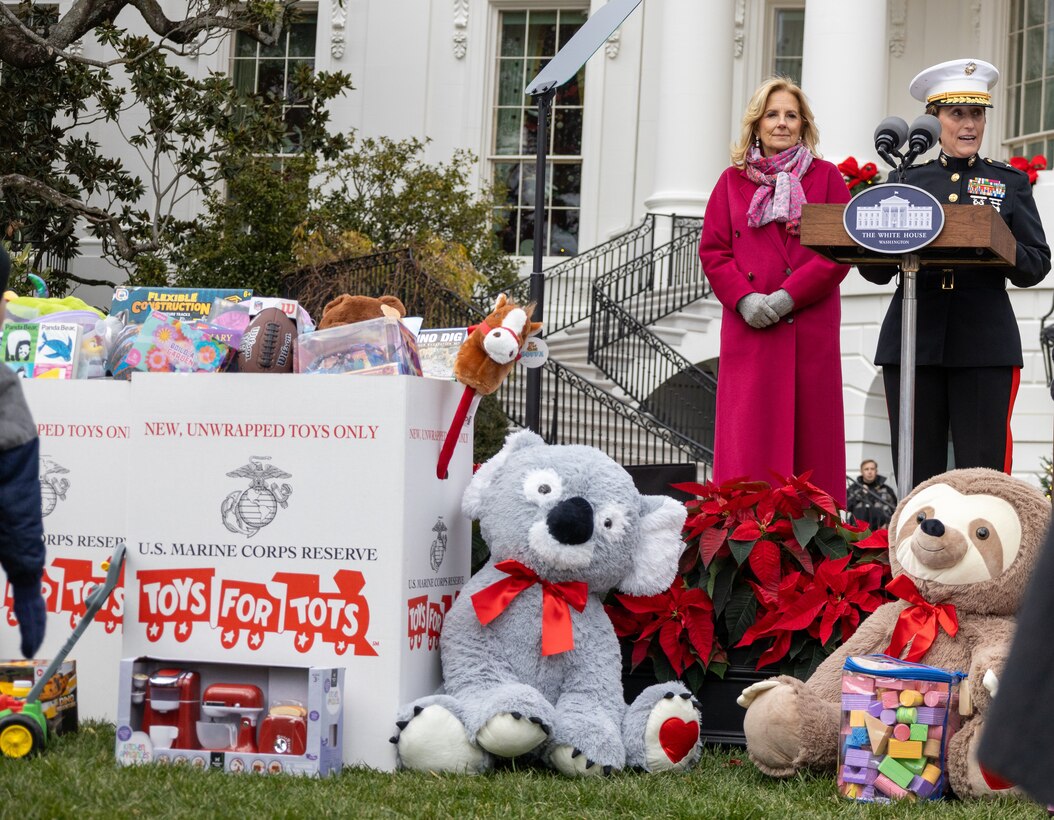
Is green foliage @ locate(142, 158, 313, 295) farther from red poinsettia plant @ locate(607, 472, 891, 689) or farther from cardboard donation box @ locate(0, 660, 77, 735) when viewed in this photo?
red poinsettia plant @ locate(607, 472, 891, 689)

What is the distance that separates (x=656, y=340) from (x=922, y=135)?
9.59m

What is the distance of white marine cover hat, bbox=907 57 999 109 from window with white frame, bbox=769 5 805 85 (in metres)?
13.3

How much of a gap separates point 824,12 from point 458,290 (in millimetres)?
4781

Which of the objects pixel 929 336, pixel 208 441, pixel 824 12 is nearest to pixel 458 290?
pixel 824 12

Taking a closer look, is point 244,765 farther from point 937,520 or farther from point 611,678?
point 937,520

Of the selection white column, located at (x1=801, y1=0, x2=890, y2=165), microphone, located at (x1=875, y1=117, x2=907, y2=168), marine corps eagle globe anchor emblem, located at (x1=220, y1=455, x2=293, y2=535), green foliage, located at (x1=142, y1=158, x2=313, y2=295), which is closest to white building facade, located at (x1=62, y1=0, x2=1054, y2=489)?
white column, located at (x1=801, y1=0, x2=890, y2=165)

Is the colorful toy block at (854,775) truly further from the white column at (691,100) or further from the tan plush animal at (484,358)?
the white column at (691,100)

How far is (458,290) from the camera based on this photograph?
1419 cm

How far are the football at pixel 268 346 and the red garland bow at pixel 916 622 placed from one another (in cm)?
183

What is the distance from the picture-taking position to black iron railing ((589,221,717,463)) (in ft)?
48.2

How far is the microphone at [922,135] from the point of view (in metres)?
5.10

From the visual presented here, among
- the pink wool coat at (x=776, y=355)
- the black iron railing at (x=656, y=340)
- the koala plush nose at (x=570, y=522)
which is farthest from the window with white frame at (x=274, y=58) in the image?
the koala plush nose at (x=570, y=522)

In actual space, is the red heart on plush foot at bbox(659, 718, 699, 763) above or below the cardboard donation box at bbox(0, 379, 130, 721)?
below

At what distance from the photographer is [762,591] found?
449 centimetres
